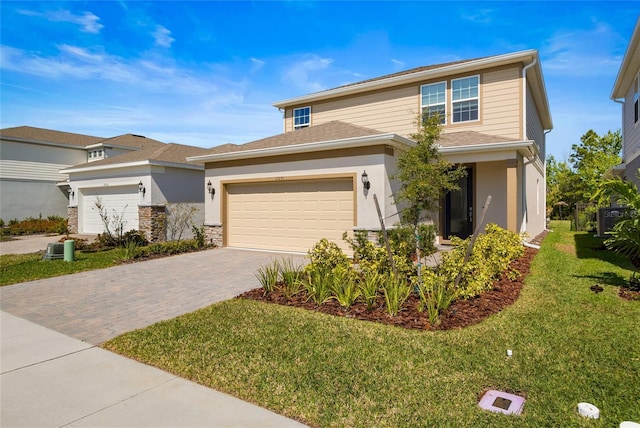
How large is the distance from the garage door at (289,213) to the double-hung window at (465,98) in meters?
5.27

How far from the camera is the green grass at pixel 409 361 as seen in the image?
2.92 meters

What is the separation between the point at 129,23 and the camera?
10414 millimetres

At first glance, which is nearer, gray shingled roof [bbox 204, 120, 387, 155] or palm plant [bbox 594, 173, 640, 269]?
palm plant [bbox 594, 173, 640, 269]

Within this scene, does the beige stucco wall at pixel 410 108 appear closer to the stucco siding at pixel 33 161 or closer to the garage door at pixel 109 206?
the garage door at pixel 109 206

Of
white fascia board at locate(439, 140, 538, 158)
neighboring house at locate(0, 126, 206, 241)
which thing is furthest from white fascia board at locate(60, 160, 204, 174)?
white fascia board at locate(439, 140, 538, 158)

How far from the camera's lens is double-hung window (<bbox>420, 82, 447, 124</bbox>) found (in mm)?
13203

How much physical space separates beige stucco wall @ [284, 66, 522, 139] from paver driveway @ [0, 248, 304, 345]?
23.3ft

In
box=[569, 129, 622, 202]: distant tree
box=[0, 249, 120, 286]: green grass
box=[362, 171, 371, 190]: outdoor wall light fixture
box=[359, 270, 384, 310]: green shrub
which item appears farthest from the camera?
box=[569, 129, 622, 202]: distant tree

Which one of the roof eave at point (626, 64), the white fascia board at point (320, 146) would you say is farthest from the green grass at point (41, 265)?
the roof eave at point (626, 64)

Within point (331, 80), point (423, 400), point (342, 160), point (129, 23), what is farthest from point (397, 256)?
point (331, 80)

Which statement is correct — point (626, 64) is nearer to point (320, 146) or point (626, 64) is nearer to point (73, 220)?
point (320, 146)

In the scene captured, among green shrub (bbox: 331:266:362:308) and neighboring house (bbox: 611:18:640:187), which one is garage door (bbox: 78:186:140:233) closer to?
green shrub (bbox: 331:266:362:308)

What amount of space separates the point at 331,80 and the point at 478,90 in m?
6.57

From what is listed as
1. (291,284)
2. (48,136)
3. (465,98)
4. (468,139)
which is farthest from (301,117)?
(48,136)
